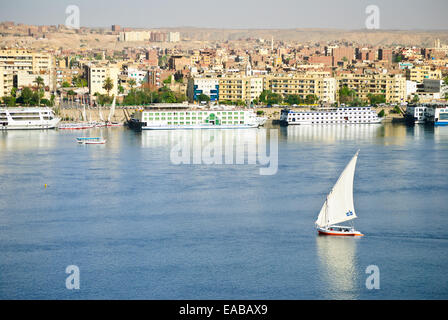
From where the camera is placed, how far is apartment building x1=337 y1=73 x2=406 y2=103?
22.1 meters

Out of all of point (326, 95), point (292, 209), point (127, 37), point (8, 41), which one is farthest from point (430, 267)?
point (127, 37)

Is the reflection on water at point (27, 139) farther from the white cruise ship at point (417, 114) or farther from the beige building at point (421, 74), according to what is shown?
the beige building at point (421, 74)

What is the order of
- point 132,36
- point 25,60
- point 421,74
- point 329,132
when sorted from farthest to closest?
point 132,36, point 421,74, point 25,60, point 329,132

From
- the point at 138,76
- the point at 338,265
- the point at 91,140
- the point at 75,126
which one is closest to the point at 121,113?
the point at 75,126

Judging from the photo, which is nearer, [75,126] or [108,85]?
[75,126]

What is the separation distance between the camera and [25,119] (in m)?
16.4

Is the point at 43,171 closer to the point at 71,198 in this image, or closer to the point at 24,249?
the point at 71,198

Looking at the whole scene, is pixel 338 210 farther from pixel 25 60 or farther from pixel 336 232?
pixel 25 60

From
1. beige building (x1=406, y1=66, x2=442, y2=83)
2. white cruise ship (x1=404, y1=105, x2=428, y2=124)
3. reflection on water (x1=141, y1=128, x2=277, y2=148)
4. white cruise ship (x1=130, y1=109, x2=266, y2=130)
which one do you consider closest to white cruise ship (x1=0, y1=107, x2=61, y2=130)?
white cruise ship (x1=130, y1=109, x2=266, y2=130)

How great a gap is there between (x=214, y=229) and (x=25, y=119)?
10.2 metres

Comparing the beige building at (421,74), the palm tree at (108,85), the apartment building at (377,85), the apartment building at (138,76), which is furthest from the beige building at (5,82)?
the beige building at (421,74)

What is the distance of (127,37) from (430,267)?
185 ft

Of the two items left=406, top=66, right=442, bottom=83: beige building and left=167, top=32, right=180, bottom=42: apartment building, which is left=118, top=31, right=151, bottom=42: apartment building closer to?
left=167, top=32, right=180, bottom=42: apartment building

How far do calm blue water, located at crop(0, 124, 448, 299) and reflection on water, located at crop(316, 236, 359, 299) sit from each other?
0.01m
